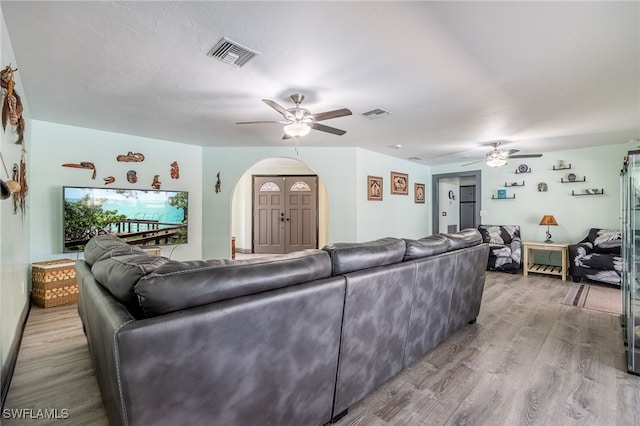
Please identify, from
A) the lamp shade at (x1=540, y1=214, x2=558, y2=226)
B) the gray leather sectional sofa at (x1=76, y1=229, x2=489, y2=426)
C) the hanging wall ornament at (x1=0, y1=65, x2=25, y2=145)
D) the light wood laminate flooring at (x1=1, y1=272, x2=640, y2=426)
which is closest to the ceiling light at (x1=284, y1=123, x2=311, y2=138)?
the gray leather sectional sofa at (x1=76, y1=229, x2=489, y2=426)

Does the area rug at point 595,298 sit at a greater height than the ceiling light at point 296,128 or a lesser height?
lesser

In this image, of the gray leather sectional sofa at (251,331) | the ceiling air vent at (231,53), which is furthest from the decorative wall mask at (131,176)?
the ceiling air vent at (231,53)

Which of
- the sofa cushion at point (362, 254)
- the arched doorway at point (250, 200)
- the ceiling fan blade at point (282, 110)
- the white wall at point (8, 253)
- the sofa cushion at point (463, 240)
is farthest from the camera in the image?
the arched doorway at point (250, 200)

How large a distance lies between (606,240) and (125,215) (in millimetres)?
7449

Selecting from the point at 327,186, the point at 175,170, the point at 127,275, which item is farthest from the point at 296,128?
the point at 175,170

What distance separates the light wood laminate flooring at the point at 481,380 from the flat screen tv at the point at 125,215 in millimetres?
1236

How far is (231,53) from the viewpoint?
84.7 inches

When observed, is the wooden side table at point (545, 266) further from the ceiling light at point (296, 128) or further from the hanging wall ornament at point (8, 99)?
the hanging wall ornament at point (8, 99)

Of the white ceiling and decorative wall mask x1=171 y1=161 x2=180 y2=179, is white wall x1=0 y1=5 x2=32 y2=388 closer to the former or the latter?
the white ceiling

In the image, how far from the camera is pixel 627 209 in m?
2.46

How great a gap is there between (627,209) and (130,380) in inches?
139

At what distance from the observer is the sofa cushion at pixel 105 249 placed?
1661 mm

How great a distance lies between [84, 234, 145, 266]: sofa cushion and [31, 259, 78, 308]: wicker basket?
74.9 inches

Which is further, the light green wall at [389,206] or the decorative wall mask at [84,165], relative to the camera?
the light green wall at [389,206]
